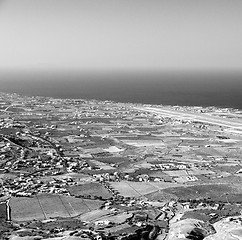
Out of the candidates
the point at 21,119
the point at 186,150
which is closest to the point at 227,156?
the point at 186,150

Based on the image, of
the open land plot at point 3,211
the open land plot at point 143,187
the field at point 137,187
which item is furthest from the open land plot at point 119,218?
the open land plot at point 3,211

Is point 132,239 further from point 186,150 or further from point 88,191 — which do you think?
point 186,150

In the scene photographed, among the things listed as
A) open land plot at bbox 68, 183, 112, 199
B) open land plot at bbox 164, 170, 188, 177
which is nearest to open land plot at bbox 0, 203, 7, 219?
open land plot at bbox 68, 183, 112, 199

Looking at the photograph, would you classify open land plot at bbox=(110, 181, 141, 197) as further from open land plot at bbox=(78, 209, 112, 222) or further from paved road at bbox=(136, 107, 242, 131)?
paved road at bbox=(136, 107, 242, 131)

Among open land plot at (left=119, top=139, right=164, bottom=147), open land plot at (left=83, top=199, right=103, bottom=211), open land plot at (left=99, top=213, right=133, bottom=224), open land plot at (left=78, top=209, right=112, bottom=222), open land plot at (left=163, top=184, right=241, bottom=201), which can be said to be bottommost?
open land plot at (left=119, top=139, right=164, bottom=147)

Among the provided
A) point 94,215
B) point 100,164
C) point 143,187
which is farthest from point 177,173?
point 94,215

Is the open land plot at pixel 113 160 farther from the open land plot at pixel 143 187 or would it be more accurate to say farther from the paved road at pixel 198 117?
the paved road at pixel 198 117
